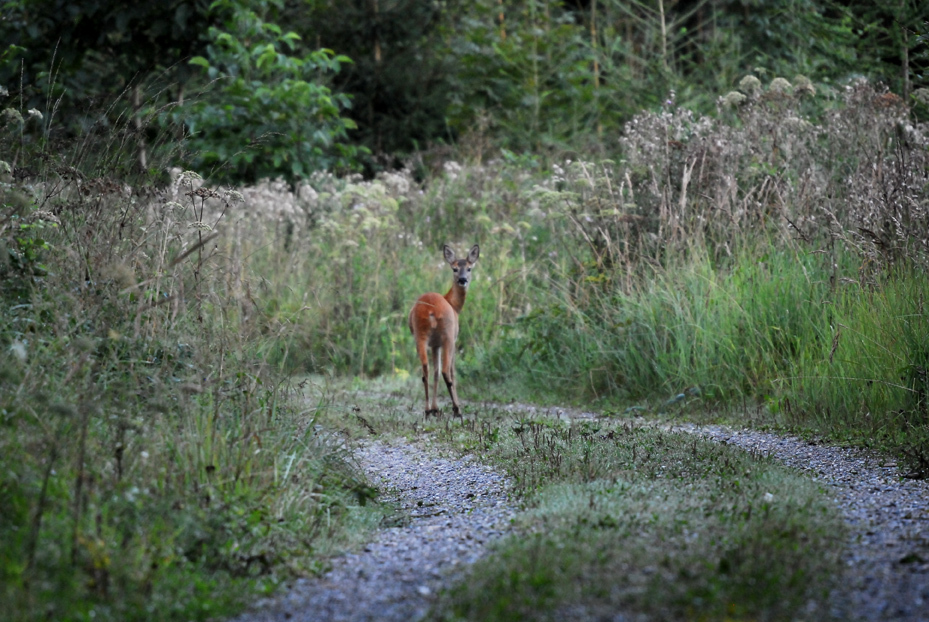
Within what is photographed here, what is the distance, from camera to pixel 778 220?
1001 centimetres

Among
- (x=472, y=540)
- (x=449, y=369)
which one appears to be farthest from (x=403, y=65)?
(x=472, y=540)

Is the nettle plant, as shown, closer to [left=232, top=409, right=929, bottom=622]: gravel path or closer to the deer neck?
the deer neck

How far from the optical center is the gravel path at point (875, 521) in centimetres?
334

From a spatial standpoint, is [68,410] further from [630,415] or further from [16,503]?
[630,415]

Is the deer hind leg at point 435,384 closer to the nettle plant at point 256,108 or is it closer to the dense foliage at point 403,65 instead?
the dense foliage at point 403,65

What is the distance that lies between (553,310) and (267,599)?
7405mm

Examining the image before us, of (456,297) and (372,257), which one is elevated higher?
(372,257)

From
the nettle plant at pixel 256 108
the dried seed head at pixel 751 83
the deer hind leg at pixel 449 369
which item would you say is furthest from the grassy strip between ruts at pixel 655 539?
the nettle plant at pixel 256 108

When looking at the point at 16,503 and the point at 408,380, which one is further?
the point at 408,380

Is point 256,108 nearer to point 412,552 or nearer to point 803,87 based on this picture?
point 803,87

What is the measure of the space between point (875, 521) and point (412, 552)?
2.13 m

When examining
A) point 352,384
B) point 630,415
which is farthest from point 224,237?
point 630,415

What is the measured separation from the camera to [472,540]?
4.39 m

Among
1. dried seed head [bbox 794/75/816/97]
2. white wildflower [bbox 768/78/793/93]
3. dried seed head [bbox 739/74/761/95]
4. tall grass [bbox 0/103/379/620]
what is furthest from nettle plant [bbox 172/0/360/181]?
tall grass [bbox 0/103/379/620]
